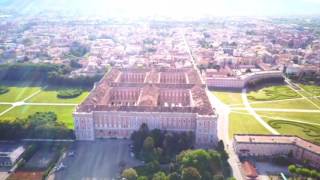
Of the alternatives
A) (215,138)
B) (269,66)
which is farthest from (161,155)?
(269,66)

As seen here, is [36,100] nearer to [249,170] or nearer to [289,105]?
[249,170]

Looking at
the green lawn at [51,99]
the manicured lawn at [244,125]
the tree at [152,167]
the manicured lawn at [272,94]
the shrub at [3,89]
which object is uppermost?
the shrub at [3,89]

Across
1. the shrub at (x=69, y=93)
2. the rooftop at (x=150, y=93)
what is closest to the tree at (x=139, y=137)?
the rooftop at (x=150, y=93)

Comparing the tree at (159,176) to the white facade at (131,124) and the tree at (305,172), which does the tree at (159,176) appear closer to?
the white facade at (131,124)

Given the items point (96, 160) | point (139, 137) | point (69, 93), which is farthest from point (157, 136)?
point (69, 93)

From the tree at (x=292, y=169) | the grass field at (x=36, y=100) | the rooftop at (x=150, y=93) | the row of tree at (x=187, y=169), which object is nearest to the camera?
the row of tree at (x=187, y=169)

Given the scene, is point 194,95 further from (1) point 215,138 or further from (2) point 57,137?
(2) point 57,137

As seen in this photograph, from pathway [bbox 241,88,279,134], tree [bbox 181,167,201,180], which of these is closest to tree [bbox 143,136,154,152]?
tree [bbox 181,167,201,180]
